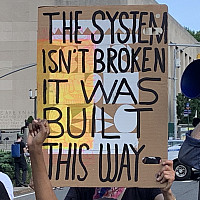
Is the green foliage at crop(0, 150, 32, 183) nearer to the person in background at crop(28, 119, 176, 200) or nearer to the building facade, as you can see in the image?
the person in background at crop(28, 119, 176, 200)

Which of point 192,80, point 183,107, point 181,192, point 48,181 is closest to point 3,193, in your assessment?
point 48,181

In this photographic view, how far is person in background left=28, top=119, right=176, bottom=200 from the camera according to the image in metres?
2.60

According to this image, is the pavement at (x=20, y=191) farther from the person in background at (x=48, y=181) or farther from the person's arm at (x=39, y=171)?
the person's arm at (x=39, y=171)

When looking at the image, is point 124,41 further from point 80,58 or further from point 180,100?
point 180,100

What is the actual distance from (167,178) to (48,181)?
0.66 meters

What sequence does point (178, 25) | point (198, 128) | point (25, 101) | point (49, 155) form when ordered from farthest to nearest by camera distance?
point (178, 25), point (25, 101), point (49, 155), point (198, 128)

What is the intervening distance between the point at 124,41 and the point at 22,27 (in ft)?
178

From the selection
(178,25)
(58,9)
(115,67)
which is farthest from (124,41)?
(178,25)

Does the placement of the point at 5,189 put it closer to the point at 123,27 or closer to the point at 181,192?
the point at 123,27

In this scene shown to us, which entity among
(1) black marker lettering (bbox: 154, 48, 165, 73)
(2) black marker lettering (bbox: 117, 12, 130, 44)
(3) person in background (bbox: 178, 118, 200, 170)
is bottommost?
(3) person in background (bbox: 178, 118, 200, 170)

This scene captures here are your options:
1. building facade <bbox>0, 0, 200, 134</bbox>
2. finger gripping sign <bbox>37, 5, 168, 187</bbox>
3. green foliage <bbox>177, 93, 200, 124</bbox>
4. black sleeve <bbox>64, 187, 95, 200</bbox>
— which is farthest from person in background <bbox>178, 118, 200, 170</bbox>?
green foliage <bbox>177, 93, 200, 124</bbox>

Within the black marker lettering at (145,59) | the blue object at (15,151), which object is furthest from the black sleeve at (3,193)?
the blue object at (15,151)

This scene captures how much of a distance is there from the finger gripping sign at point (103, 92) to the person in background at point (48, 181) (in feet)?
0.22

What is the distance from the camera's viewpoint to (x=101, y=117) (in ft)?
10.6
